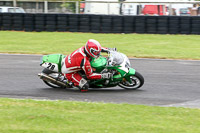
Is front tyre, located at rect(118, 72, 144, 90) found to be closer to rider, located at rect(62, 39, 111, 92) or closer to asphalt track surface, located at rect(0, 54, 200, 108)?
asphalt track surface, located at rect(0, 54, 200, 108)

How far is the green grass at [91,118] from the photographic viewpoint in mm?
5148

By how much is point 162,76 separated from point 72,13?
12.0 meters

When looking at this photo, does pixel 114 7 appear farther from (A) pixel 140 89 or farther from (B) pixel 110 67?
(B) pixel 110 67

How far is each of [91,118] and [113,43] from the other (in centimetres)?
1160

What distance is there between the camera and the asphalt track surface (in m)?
7.86

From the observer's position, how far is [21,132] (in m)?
4.97

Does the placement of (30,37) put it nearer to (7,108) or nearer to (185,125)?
(7,108)

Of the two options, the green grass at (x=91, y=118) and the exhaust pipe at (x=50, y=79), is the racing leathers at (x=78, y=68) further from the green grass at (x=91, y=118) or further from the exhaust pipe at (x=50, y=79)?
the green grass at (x=91, y=118)

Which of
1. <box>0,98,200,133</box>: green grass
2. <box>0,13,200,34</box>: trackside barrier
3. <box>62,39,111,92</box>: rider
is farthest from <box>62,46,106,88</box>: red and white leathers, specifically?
<box>0,13,200,34</box>: trackside barrier

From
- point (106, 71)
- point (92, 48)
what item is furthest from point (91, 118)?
point (106, 71)

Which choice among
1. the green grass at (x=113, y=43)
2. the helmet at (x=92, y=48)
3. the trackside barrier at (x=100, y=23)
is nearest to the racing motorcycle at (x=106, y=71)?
the helmet at (x=92, y=48)

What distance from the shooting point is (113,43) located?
17.2 metres

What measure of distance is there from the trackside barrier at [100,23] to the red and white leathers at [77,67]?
1119 cm

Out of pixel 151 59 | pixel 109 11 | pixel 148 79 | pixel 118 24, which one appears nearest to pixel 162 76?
pixel 148 79
